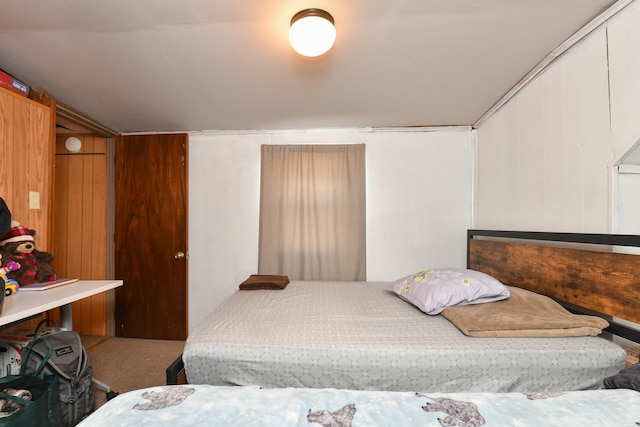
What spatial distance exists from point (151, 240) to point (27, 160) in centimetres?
126

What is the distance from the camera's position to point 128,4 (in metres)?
1.30

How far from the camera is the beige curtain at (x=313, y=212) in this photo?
114 inches

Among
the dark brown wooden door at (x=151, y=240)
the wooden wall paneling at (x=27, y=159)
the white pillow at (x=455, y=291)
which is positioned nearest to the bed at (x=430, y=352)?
the white pillow at (x=455, y=291)

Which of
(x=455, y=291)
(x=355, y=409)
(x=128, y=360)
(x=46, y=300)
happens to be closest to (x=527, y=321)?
(x=455, y=291)

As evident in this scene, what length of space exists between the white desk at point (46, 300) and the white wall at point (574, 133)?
292cm

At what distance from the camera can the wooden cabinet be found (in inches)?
71.5

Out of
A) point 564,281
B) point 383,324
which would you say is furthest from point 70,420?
point 564,281

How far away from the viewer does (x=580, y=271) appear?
4.78ft

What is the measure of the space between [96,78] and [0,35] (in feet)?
1.53

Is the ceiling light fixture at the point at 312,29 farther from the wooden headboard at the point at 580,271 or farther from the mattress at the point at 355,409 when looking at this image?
the wooden headboard at the point at 580,271

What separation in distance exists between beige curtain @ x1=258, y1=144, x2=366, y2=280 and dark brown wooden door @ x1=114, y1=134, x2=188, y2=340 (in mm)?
947

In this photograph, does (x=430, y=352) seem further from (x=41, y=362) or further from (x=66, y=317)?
(x=66, y=317)

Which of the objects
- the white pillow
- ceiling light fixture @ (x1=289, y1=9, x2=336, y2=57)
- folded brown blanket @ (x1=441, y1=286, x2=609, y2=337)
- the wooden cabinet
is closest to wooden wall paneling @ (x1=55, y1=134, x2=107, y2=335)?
the wooden cabinet

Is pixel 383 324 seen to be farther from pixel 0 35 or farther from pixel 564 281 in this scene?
pixel 0 35
